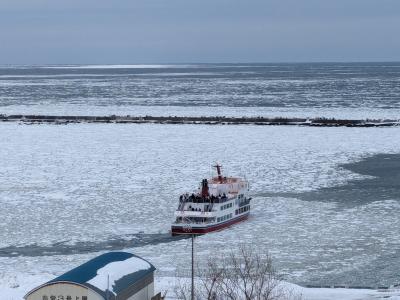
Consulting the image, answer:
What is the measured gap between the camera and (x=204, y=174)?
133ft

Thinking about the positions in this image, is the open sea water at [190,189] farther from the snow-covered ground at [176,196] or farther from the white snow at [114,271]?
the white snow at [114,271]

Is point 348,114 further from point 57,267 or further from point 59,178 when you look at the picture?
point 57,267

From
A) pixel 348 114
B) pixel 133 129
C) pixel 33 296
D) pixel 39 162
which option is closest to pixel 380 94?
pixel 348 114

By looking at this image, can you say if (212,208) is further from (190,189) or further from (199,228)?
(190,189)

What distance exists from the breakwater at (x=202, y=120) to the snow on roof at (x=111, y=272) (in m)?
51.3

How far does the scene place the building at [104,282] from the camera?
49.8 feet

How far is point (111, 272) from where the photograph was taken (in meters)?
16.0

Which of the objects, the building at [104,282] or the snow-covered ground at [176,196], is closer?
the building at [104,282]

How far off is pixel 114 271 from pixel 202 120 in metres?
56.1

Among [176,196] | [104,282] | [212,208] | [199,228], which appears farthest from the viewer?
[176,196]

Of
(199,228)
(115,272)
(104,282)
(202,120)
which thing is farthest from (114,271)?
(202,120)

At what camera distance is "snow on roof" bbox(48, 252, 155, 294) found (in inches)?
607

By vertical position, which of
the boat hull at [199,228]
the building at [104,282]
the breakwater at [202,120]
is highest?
the building at [104,282]

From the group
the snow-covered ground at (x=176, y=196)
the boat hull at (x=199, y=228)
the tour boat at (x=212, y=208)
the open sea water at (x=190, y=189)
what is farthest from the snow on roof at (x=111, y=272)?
the tour boat at (x=212, y=208)
